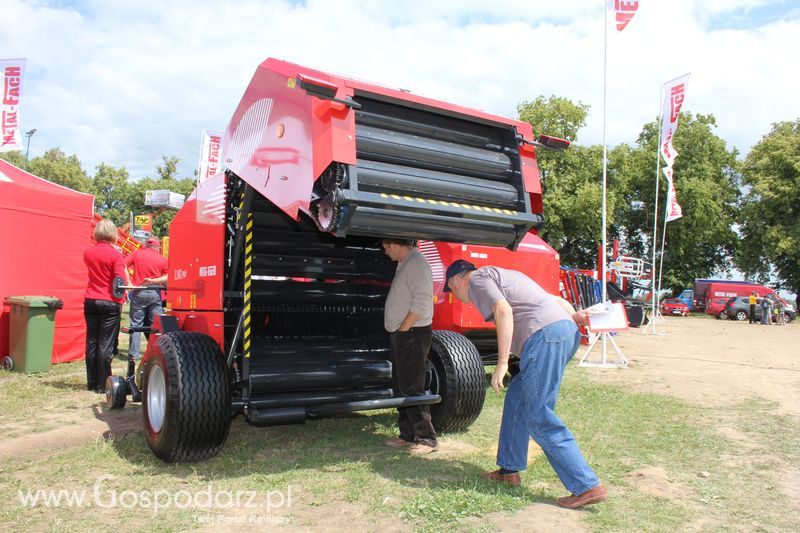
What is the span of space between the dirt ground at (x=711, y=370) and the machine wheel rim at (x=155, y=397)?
6.17m

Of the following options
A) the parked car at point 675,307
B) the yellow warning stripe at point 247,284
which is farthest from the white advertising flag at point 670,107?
the parked car at point 675,307

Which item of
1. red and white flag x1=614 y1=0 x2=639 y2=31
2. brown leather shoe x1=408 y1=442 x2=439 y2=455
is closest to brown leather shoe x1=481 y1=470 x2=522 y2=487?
brown leather shoe x1=408 y1=442 x2=439 y2=455

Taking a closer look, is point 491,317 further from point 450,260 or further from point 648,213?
point 648,213

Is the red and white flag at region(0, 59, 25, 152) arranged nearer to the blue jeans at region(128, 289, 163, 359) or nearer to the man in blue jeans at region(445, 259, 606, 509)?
the blue jeans at region(128, 289, 163, 359)

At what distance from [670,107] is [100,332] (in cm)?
1534

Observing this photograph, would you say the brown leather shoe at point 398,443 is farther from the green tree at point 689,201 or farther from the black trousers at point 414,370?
the green tree at point 689,201

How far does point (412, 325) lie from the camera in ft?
15.8

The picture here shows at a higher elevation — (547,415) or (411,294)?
(411,294)

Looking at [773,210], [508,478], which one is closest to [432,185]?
[508,478]

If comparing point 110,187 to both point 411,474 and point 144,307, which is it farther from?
point 411,474

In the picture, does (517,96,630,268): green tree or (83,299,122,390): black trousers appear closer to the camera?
(83,299,122,390): black trousers

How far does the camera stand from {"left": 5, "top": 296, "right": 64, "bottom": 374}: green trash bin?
8.38 metres

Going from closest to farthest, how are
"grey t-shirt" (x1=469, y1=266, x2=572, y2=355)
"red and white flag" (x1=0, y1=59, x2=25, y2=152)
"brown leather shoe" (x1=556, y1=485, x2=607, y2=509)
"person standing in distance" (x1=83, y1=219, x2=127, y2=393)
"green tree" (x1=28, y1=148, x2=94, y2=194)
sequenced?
"brown leather shoe" (x1=556, y1=485, x2=607, y2=509) < "grey t-shirt" (x1=469, y1=266, x2=572, y2=355) < "person standing in distance" (x1=83, y1=219, x2=127, y2=393) < "red and white flag" (x1=0, y1=59, x2=25, y2=152) < "green tree" (x1=28, y1=148, x2=94, y2=194)

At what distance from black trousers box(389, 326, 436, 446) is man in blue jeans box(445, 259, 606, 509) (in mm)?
732
